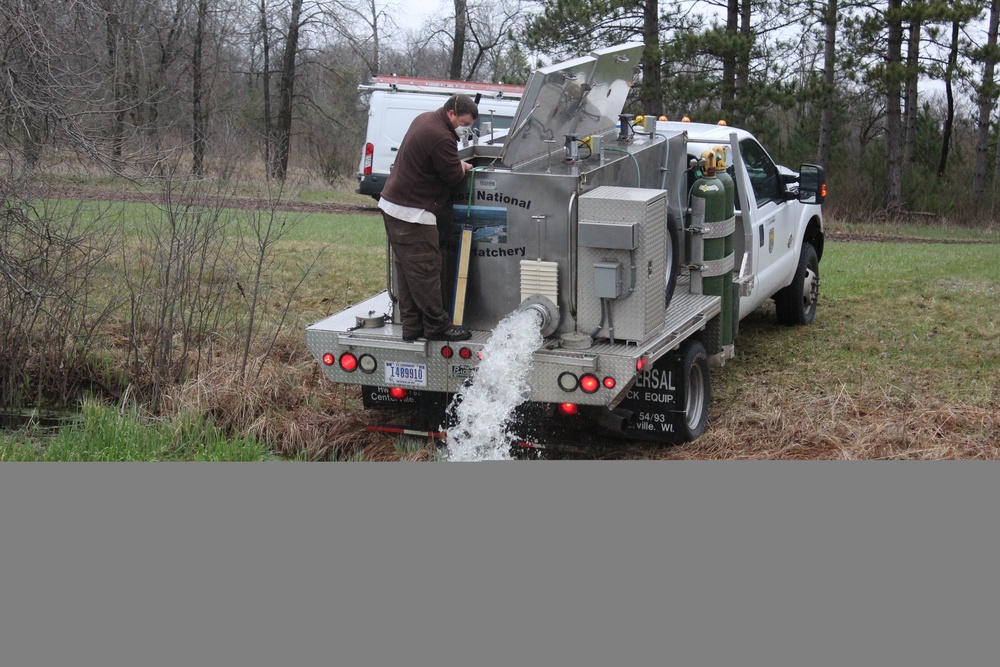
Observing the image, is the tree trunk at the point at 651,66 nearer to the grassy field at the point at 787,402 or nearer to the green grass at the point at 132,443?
the grassy field at the point at 787,402

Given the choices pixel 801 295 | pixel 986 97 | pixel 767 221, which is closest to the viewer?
pixel 767 221

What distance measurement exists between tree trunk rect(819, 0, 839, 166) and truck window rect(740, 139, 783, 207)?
50.3 ft

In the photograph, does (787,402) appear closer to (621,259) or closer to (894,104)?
(621,259)

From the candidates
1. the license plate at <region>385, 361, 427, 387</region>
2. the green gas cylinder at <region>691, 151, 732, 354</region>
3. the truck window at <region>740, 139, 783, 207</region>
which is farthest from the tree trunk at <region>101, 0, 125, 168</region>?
the truck window at <region>740, 139, 783, 207</region>

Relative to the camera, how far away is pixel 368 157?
67.2ft

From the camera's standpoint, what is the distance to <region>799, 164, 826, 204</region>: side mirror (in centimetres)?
884

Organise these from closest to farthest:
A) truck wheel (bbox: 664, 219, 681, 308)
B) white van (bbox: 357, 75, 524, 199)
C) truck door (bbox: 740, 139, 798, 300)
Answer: truck wheel (bbox: 664, 219, 681, 308), truck door (bbox: 740, 139, 798, 300), white van (bbox: 357, 75, 524, 199)

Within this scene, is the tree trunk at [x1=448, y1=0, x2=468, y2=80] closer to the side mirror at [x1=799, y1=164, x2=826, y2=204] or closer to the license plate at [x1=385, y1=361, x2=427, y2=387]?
the side mirror at [x1=799, y1=164, x2=826, y2=204]

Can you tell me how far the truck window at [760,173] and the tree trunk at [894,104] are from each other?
48.9 feet

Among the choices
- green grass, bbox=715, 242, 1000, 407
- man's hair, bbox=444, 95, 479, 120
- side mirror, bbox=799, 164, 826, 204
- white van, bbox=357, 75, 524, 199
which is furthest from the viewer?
white van, bbox=357, 75, 524, 199

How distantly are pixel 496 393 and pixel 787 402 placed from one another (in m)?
2.60

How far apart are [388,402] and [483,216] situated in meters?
1.40

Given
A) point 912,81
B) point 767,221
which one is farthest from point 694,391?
point 912,81

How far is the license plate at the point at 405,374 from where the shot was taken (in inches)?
251
